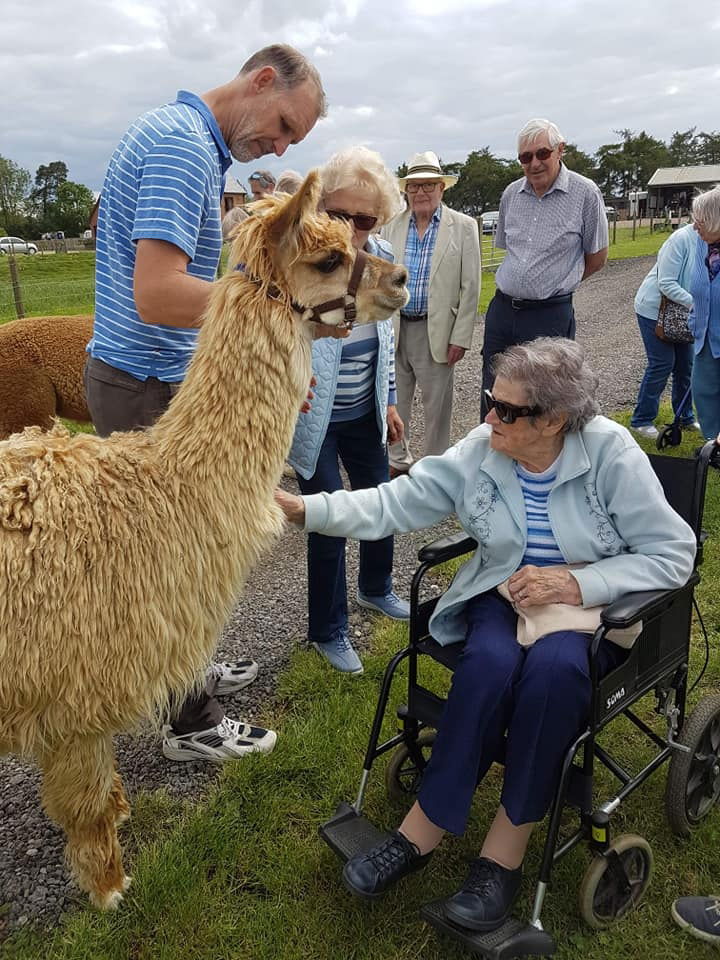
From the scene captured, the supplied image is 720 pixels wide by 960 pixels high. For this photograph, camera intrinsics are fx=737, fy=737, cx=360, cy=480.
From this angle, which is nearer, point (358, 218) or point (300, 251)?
point (300, 251)

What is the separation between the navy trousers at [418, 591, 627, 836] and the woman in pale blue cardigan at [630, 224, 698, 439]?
4.35m

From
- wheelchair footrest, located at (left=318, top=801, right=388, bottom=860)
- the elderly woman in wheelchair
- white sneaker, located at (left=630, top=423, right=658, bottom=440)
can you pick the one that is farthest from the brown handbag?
wheelchair footrest, located at (left=318, top=801, right=388, bottom=860)

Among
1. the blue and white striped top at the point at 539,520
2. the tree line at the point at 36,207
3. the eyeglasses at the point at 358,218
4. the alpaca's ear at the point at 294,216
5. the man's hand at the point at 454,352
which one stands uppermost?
the tree line at the point at 36,207

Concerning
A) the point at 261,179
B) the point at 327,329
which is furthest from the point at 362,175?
the point at 261,179

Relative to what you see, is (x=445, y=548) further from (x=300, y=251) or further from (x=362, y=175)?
(x=362, y=175)

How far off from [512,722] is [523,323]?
11.0ft

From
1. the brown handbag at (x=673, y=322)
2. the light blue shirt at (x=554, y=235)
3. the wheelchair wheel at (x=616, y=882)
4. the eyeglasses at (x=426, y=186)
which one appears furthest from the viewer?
the brown handbag at (x=673, y=322)

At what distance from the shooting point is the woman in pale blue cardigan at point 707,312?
4.61m

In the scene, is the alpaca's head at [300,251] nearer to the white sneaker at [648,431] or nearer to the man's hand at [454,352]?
the man's hand at [454,352]

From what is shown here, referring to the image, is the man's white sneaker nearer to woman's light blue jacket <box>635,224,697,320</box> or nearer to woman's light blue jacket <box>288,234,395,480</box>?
woman's light blue jacket <box>288,234,395,480</box>

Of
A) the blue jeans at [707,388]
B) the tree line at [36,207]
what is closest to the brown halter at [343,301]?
the blue jeans at [707,388]

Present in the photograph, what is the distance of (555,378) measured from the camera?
2188 mm

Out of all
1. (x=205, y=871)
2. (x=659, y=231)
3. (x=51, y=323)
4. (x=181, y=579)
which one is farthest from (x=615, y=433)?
(x=659, y=231)

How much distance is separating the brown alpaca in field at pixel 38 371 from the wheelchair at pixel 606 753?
320 cm
